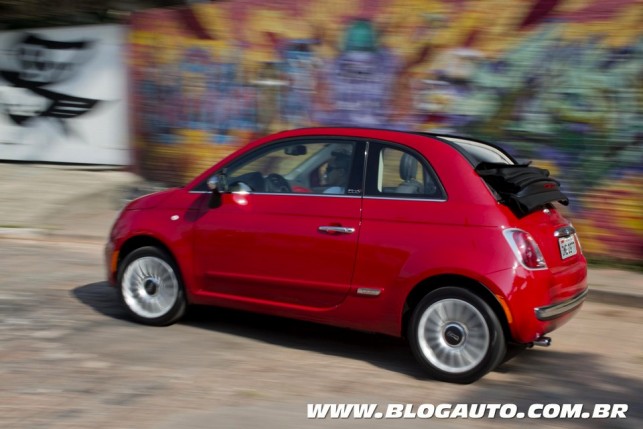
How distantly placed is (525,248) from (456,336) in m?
0.75

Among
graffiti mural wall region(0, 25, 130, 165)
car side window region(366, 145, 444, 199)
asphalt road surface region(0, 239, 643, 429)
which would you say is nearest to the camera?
asphalt road surface region(0, 239, 643, 429)

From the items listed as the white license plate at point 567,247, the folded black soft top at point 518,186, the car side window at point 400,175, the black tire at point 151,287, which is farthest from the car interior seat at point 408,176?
the black tire at point 151,287

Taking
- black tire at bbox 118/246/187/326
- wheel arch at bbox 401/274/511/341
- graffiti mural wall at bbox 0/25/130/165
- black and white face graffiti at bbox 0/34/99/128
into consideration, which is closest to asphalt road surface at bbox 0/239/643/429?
black tire at bbox 118/246/187/326

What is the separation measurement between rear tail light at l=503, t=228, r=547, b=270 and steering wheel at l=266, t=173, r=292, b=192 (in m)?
1.72

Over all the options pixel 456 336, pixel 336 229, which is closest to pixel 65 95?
pixel 336 229

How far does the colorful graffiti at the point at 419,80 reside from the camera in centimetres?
873

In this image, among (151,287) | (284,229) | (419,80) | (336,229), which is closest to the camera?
(336,229)

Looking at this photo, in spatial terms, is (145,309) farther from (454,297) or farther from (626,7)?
(626,7)

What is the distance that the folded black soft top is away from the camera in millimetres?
5199

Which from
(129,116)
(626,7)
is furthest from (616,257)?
(129,116)

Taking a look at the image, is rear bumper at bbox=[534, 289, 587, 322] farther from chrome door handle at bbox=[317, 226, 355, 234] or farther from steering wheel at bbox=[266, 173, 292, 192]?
steering wheel at bbox=[266, 173, 292, 192]

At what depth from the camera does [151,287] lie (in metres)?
6.40

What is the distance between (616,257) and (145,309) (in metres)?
5.41

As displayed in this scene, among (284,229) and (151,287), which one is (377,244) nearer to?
(284,229)
